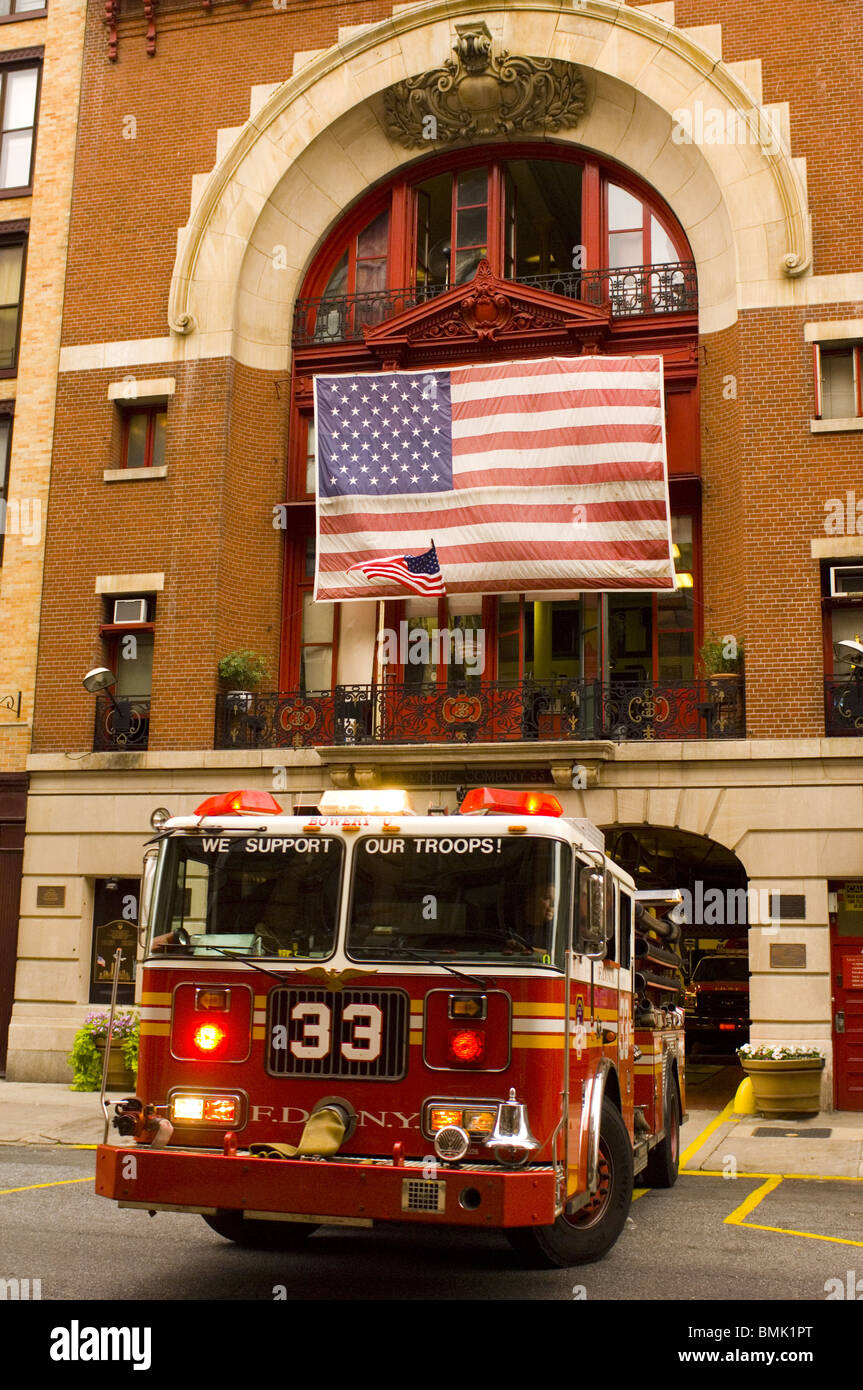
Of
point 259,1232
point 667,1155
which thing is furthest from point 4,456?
point 259,1232

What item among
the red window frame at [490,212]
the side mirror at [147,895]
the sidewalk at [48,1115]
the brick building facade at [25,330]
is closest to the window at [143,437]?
the brick building facade at [25,330]

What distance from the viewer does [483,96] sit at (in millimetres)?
22078

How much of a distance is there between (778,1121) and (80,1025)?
34.4 ft

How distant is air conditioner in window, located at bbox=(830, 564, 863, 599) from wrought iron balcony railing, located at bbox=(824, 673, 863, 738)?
1250 mm

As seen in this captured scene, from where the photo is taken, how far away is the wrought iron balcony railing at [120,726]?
71.8 ft

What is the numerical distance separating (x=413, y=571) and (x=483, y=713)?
7.79ft

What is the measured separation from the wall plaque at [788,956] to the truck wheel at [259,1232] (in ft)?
34.4

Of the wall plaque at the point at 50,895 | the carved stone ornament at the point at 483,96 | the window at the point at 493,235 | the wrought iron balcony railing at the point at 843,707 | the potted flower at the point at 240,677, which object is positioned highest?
the carved stone ornament at the point at 483,96

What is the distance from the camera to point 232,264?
74.4ft

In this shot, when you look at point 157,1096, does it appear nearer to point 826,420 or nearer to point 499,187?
point 826,420

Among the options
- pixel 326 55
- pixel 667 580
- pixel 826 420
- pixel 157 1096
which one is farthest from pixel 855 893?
pixel 326 55

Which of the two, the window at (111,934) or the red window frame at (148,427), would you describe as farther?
the red window frame at (148,427)

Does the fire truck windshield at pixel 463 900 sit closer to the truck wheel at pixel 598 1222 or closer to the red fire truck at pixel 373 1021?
the red fire truck at pixel 373 1021

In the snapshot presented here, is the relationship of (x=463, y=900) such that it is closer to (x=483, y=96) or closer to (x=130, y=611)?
(x=130, y=611)
